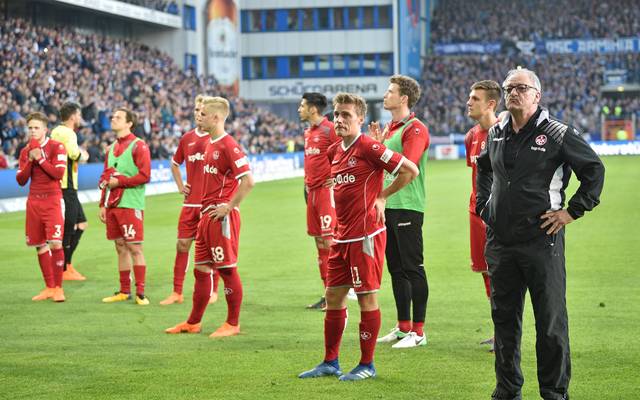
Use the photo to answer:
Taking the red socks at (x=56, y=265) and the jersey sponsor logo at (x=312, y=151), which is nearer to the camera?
the jersey sponsor logo at (x=312, y=151)

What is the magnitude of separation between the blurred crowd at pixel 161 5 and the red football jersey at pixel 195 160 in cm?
3900

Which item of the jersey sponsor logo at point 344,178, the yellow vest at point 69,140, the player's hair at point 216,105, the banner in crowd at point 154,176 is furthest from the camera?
the banner in crowd at point 154,176

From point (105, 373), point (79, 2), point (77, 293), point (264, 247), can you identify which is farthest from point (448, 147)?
point (105, 373)

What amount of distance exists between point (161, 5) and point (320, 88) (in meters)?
15.8

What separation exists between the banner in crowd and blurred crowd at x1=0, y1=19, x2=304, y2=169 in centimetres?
146

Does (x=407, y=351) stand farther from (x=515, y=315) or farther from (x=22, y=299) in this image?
(x=22, y=299)

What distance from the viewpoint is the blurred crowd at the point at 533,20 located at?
73.0 meters

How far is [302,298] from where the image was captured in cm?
1179

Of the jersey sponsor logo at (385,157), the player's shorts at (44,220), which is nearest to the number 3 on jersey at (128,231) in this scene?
the player's shorts at (44,220)

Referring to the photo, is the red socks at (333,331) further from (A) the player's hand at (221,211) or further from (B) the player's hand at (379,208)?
(A) the player's hand at (221,211)

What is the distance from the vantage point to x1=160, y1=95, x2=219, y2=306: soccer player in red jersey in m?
11.2

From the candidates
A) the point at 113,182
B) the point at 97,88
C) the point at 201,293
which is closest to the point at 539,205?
the point at 201,293

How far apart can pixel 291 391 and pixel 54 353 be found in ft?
8.56

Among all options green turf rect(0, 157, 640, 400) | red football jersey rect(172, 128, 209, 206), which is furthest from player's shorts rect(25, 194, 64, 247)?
red football jersey rect(172, 128, 209, 206)
